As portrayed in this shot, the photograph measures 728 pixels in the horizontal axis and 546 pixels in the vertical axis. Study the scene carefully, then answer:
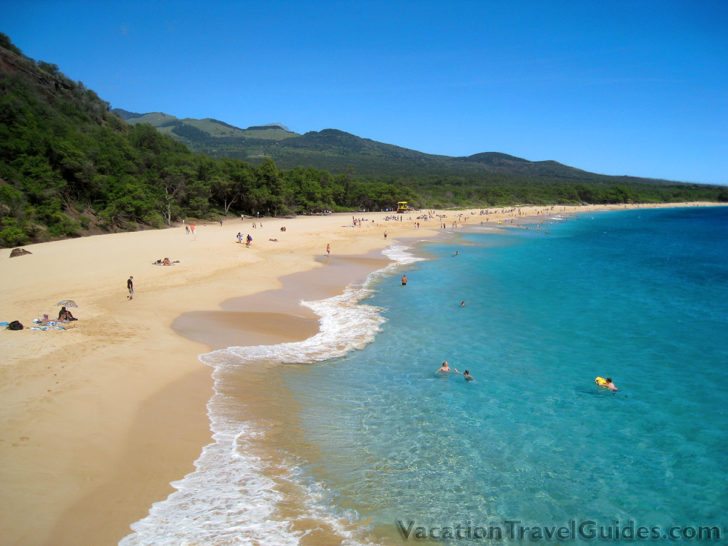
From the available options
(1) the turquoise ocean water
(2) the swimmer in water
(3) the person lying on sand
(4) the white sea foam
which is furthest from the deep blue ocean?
(3) the person lying on sand

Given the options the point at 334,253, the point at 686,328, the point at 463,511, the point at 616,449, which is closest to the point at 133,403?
the point at 463,511

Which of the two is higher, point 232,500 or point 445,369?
point 445,369

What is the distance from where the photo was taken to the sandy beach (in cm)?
718

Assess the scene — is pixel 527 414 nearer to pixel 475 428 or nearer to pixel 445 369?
pixel 475 428

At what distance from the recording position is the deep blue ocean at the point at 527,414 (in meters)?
8.10

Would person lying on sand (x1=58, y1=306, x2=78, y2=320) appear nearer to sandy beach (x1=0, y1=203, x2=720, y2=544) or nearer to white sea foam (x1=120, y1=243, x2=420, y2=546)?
sandy beach (x1=0, y1=203, x2=720, y2=544)

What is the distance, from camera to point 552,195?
147m

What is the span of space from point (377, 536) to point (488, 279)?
24.7 metres

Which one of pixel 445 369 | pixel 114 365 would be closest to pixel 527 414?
pixel 445 369

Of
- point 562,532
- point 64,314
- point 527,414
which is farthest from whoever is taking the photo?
point 64,314

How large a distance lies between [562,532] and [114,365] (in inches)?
465

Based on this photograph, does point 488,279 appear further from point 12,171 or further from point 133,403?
point 12,171

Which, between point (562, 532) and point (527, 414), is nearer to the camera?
point (562, 532)

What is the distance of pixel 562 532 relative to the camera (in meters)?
7.49
